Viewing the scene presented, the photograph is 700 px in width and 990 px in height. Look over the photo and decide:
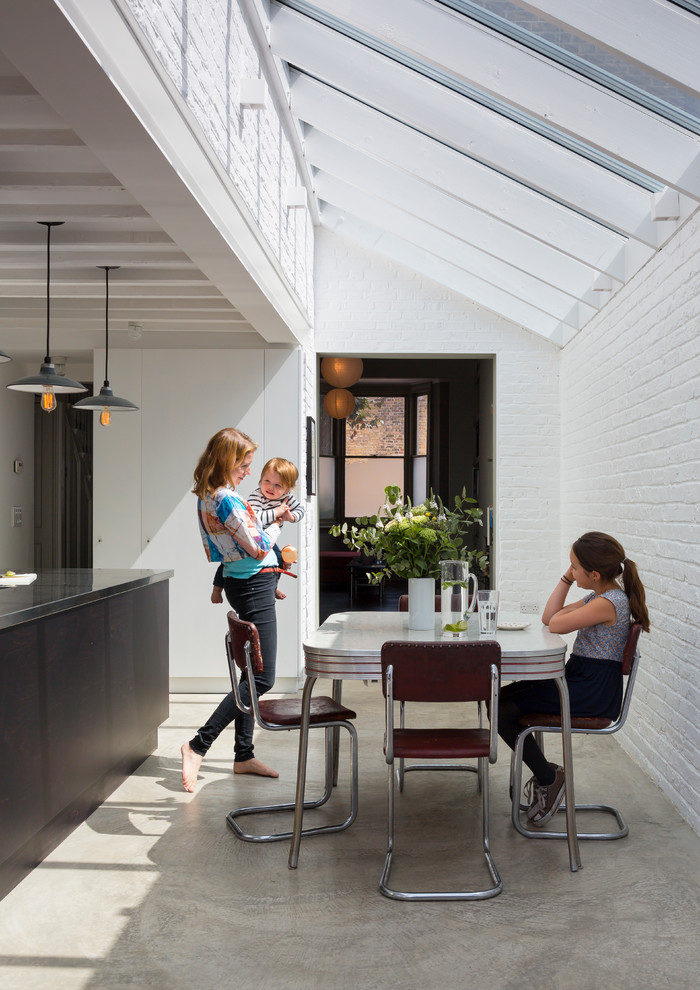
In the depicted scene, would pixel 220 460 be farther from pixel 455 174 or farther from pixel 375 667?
pixel 455 174

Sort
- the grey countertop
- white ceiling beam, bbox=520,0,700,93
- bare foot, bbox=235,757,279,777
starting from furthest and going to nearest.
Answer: bare foot, bbox=235,757,279,777
the grey countertop
white ceiling beam, bbox=520,0,700,93

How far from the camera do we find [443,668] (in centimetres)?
320

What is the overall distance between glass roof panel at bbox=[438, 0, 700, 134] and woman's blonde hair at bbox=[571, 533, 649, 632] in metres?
1.63

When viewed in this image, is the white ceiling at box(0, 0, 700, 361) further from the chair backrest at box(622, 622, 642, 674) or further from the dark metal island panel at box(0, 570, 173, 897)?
the chair backrest at box(622, 622, 642, 674)

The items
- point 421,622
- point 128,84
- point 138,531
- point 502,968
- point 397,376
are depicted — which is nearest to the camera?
point 128,84

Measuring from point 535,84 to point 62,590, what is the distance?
2836 millimetres

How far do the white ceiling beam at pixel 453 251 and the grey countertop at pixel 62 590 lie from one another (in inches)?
118

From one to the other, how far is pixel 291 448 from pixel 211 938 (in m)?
4.13

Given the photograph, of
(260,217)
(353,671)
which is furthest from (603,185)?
(353,671)

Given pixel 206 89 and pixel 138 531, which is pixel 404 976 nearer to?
pixel 206 89

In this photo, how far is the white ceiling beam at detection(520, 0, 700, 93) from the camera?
2912 millimetres

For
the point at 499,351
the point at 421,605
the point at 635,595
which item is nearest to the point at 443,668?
the point at 421,605

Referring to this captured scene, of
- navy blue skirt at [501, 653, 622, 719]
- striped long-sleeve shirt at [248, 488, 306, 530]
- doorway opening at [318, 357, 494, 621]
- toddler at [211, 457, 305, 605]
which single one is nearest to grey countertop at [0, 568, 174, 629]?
toddler at [211, 457, 305, 605]

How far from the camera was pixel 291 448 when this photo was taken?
6.62 metres
